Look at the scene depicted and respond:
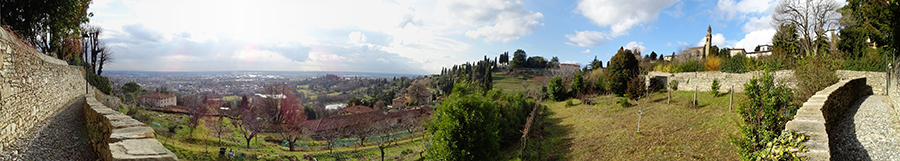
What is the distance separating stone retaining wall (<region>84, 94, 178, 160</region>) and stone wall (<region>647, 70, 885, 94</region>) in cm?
1472

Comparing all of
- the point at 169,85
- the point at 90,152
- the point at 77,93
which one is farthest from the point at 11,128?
the point at 169,85

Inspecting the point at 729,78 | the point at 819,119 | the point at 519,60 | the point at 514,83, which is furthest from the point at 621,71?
the point at 519,60

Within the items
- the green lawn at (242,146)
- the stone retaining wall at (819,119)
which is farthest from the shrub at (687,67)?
the green lawn at (242,146)

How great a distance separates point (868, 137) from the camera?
5.75 metres

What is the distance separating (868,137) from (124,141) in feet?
38.1

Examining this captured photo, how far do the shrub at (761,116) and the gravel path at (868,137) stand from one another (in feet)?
3.52

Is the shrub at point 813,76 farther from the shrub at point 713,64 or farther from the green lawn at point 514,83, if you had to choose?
the green lawn at point 514,83

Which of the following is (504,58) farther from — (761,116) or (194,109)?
(761,116)

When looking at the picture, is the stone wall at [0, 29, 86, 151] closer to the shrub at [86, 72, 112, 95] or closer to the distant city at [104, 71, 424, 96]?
the shrub at [86, 72, 112, 95]

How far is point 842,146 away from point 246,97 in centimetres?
2979

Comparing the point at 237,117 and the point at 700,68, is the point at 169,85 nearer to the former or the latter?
the point at 237,117

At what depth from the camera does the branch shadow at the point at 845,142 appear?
16.9 ft

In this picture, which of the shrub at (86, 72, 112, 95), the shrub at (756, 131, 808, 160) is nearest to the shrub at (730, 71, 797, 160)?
the shrub at (756, 131, 808, 160)

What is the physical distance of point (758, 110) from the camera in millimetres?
5184
